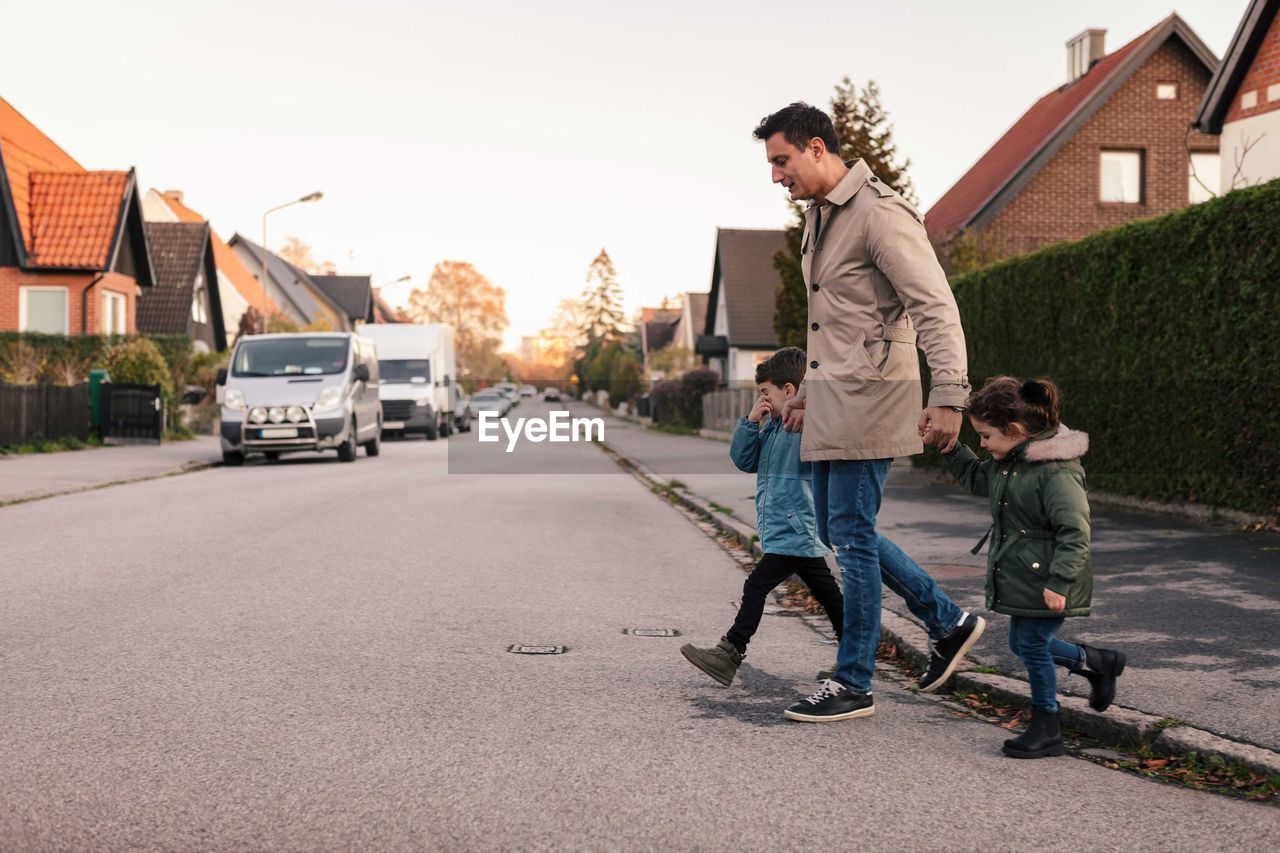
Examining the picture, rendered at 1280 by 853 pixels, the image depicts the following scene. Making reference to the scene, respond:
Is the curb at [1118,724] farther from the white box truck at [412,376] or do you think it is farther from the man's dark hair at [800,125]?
the white box truck at [412,376]

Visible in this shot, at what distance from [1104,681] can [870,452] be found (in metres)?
1.16

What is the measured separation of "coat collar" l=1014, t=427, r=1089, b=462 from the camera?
4.21m

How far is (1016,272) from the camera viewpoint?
13.5m

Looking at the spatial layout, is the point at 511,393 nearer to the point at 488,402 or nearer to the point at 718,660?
the point at 488,402

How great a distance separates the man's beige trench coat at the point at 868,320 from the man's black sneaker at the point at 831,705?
89 cm

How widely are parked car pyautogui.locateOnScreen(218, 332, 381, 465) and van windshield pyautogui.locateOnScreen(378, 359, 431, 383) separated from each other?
11.1 meters

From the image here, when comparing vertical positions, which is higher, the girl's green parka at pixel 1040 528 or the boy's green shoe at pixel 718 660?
the girl's green parka at pixel 1040 528

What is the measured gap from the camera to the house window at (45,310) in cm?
3272

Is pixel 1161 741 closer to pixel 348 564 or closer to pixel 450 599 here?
pixel 450 599

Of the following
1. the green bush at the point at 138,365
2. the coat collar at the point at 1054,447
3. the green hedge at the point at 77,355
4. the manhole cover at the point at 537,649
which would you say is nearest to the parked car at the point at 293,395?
the green bush at the point at 138,365

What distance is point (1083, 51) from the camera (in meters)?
32.6

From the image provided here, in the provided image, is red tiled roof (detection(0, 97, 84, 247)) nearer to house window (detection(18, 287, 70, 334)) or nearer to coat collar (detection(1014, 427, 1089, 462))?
house window (detection(18, 287, 70, 334))

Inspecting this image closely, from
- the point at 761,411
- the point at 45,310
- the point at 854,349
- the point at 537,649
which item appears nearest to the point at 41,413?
the point at 45,310

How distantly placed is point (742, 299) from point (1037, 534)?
4569 centimetres
